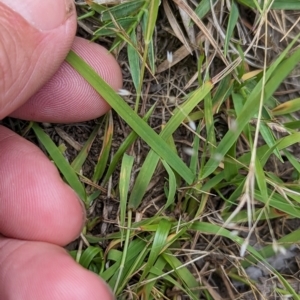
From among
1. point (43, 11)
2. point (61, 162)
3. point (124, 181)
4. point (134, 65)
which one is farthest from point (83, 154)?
point (43, 11)

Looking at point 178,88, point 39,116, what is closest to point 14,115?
point 39,116

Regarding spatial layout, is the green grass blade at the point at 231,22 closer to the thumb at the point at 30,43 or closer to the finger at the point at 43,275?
the thumb at the point at 30,43

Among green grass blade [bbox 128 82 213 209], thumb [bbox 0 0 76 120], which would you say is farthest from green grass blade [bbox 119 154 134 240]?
thumb [bbox 0 0 76 120]

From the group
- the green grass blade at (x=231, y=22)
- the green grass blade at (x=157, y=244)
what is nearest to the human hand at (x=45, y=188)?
the green grass blade at (x=157, y=244)

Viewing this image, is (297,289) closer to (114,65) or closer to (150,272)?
(150,272)

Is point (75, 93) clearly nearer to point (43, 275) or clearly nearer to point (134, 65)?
point (134, 65)

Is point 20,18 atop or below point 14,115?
atop
